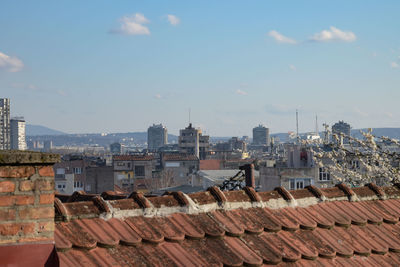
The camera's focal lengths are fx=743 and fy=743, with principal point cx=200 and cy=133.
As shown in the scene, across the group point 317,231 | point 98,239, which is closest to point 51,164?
point 98,239

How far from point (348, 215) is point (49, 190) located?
3450 millimetres

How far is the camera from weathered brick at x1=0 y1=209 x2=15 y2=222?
4516mm

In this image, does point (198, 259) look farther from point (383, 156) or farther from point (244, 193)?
point (383, 156)

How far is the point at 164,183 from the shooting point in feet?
337

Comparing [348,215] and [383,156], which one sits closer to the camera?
[348,215]

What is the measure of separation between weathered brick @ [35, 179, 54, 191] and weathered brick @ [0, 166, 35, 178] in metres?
0.07

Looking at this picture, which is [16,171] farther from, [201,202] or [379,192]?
[379,192]

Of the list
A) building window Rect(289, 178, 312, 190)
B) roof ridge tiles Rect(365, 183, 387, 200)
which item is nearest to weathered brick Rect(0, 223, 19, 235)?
roof ridge tiles Rect(365, 183, 387, 200)

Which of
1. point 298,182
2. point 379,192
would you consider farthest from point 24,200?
point 298,182

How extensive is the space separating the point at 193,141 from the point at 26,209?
183 meters

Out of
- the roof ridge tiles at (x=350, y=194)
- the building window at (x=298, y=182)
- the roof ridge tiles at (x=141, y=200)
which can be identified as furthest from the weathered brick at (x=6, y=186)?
the building window at (x=298, y=182)

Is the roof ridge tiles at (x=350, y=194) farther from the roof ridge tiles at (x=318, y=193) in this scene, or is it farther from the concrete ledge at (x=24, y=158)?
the concrete ledge at (x=24, y=158)

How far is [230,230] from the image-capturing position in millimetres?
6023

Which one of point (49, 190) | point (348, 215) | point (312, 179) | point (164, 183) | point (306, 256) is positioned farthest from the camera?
point (164, 183)
